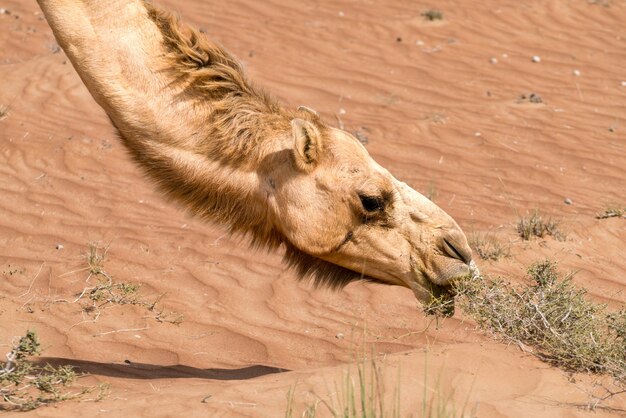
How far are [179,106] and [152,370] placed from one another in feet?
5.53

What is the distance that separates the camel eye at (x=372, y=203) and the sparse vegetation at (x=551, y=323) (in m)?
0.57

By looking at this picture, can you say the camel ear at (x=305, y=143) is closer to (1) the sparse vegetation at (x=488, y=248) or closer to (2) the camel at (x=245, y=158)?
(2) the camel at (x=245, y=158)

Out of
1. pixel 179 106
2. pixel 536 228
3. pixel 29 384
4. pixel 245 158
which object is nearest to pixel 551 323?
pixel 245 158

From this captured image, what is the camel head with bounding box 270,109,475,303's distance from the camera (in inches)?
196

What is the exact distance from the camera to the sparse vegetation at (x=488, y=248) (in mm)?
7398

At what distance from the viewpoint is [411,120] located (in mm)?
11375

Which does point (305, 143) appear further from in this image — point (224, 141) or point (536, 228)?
point (536, 228)

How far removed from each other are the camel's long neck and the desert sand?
31 centimetres

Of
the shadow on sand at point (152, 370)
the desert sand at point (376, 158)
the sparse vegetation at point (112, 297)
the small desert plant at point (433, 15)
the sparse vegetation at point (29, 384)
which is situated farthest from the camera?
the small desert plant at point (433, 15)

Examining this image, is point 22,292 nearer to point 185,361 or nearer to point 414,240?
point 185,361

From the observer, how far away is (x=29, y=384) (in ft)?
15.9

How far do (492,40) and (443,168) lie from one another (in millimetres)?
4858

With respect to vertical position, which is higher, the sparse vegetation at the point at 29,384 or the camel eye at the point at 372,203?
the camel eye at the point at 372,203

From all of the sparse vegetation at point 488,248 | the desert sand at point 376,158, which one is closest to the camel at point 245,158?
the desert sand at point 376,158
